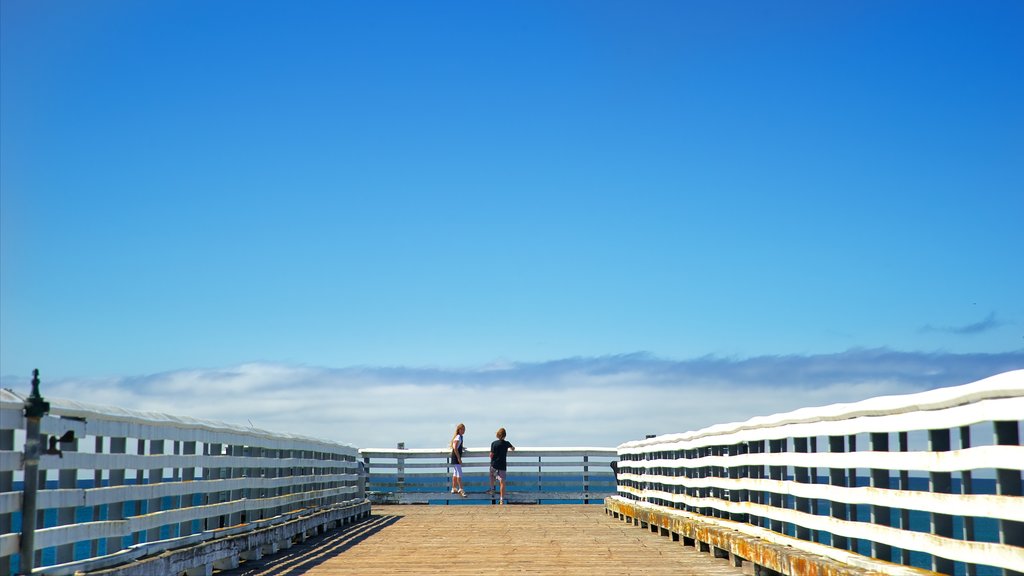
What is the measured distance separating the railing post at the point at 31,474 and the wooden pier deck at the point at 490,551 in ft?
14.7

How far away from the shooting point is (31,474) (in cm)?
645

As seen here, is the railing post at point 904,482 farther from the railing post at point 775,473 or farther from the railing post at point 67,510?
the railing post at point 67,510

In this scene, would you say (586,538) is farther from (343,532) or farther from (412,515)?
(412,515)

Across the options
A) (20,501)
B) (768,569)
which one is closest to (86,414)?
(20,501)

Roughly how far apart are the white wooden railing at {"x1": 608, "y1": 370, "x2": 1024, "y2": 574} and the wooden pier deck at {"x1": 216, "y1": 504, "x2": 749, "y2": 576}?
3.31 feet

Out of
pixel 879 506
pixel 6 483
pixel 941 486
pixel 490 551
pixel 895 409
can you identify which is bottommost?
pixel 490 551

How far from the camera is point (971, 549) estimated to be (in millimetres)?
5559

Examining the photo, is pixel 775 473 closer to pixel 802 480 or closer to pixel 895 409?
pixel 802 480

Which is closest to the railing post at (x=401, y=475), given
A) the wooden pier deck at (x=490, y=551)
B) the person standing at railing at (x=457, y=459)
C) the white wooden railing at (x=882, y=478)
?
the person standing at railing at (x=457, y=459)

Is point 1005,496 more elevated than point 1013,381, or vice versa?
point 1013,381

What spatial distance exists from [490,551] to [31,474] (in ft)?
26.3

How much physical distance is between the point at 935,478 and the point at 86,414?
5.42 m

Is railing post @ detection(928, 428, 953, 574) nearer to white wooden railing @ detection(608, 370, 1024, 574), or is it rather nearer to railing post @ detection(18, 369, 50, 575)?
white wooden railing @ detection(608, 370, 1024, 574)

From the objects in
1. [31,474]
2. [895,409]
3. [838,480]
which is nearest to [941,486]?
[895,409]
